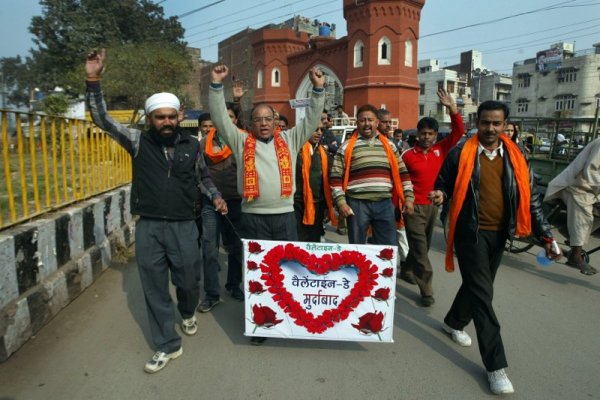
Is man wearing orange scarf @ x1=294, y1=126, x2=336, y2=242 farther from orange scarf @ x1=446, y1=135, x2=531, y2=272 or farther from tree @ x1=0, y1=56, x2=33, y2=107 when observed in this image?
tree @ x1=0, y1=56, x2=33, y2=107

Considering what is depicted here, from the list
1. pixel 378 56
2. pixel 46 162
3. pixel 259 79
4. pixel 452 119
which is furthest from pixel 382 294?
pixel 259 79

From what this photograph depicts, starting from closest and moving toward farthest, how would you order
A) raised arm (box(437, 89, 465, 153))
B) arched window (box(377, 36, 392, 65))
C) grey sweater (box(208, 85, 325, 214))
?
1. grey sweater (box(208, 85, 325, 214))
2. raised arm (box(437, 89, 465, 153))
3. arched window (box(377, 36, 392, 65))

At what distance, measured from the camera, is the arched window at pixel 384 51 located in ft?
88.4

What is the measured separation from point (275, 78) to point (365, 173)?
3333 cm

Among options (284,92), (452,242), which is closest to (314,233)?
(452,242)

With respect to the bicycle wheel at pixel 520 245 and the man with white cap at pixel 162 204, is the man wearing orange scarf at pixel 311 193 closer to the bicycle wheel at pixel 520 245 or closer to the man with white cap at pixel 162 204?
the man with white cap at pixel 162 204

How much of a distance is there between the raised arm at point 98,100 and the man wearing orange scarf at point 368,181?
5.85 ft

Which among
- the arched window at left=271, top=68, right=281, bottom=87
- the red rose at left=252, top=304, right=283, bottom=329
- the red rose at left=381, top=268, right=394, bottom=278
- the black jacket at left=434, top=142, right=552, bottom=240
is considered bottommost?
the red rose at left=252, top=304, right=283, bottom=329

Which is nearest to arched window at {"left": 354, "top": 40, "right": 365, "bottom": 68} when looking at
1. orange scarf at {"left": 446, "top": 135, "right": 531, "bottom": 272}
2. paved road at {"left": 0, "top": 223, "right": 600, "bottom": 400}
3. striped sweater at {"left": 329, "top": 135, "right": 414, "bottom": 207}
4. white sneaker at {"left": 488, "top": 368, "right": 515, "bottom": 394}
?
striped sweater at {"left": 329, "top": 135, "right": 414, "bottom": 207}

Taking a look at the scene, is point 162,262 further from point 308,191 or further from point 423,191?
point 423,191

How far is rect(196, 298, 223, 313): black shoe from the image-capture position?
12.9 ft

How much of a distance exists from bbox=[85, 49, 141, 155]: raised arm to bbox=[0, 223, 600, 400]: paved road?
155 cm

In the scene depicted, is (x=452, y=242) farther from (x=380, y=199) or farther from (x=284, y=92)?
(x=284, y=92)

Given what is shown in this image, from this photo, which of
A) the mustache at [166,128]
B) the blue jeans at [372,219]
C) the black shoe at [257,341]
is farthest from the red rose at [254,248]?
the blue jeans at [372,219]
